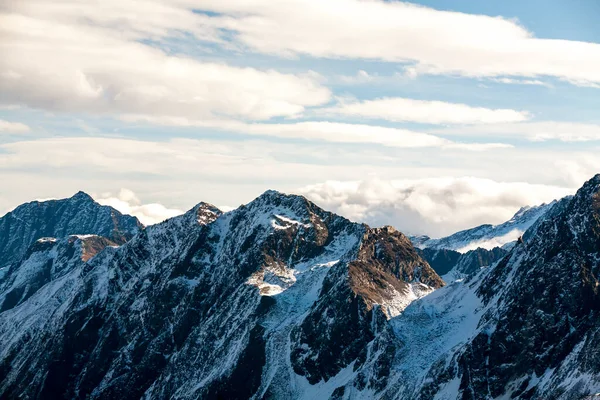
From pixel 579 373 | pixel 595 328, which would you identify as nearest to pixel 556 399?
pixel 579 373

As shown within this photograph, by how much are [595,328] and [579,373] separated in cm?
1580

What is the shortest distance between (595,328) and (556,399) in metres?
24.3

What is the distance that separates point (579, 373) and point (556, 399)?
8.97 meters

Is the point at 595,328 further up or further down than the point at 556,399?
further up

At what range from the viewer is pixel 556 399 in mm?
184875

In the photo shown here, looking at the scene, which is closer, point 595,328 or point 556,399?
point 556,399

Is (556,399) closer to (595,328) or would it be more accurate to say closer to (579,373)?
(579,373)

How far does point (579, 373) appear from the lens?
187625 mm

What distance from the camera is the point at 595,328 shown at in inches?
7790
